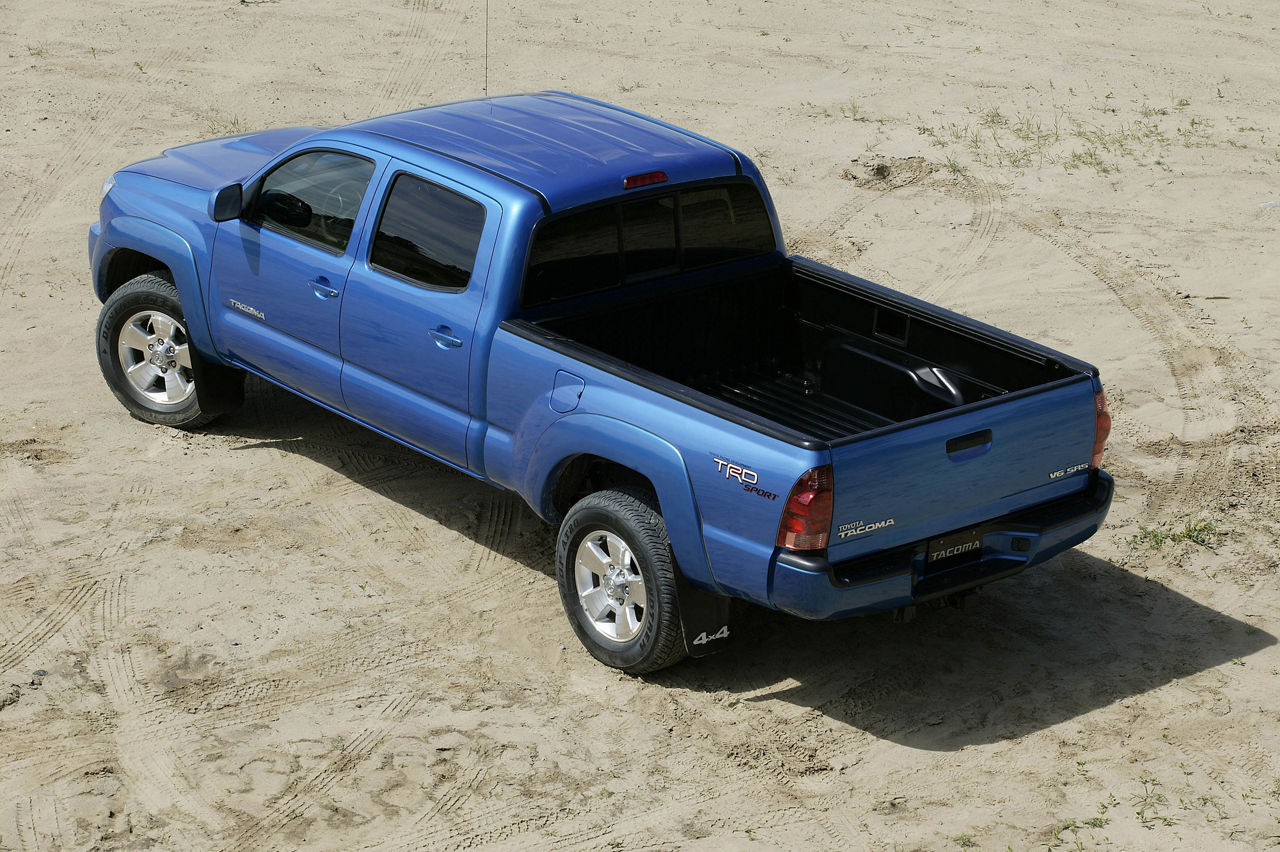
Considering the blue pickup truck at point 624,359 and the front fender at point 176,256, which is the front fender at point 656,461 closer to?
the blue pickup truck at point 624,359

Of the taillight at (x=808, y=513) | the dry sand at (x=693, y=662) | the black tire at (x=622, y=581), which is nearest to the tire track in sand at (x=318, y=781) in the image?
the dry sand at (x=693, y=662)

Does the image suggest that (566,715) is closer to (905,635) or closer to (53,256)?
(905,635)

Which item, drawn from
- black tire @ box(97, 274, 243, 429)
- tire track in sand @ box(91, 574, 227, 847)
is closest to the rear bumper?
tire track in sand @ box(91, 574, 227, 847)

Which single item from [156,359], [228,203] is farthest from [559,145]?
[156,359]

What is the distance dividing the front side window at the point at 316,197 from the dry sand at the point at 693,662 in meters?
1.41

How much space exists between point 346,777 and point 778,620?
209cm

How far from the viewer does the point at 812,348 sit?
706 cm

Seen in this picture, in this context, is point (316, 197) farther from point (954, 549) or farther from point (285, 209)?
point (954, 549)

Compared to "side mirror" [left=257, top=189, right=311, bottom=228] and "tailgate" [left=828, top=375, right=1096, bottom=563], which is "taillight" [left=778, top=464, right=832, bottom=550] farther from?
"side mirror" [left=257, top=189, right=311, bottom=228]

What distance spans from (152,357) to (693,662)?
3.77m

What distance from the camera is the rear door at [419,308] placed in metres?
6.34

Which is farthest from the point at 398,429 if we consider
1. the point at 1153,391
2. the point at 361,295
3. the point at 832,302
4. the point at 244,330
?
the point at 1153,391

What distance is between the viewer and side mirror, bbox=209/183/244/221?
7.19 m

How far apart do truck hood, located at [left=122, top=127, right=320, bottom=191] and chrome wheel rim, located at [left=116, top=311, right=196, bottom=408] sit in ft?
2.52
